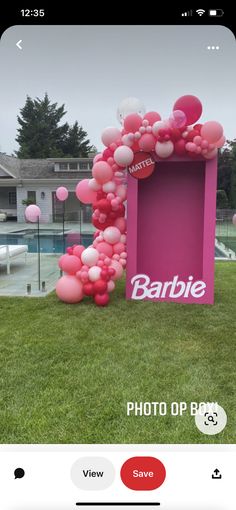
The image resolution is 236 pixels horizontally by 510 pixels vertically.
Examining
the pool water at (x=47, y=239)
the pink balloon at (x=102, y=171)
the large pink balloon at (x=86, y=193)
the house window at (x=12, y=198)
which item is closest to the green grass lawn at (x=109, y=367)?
the large pink balloon at (x=86, y=193)

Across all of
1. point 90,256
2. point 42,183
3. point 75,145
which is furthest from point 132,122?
point 75,145

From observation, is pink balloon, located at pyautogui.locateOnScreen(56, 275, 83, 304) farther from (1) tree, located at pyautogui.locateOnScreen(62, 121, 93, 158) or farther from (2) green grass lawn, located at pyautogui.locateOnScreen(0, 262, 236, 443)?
(1) tree, located at pyautogui.locateOnScreen(62, 121, 93, 158)

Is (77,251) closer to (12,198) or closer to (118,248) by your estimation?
(118,248)

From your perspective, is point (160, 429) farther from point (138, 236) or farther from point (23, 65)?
point (138, 236)

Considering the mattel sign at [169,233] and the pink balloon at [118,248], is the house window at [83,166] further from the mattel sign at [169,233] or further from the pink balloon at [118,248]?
the pink balloon at [118,248]

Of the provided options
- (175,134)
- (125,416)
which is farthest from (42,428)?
(175,134)

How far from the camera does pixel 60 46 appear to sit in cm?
135

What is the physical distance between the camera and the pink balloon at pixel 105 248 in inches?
205

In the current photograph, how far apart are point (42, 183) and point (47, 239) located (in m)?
5.56

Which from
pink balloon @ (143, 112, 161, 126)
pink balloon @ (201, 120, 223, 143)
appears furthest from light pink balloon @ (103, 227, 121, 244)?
pink balloon @ (201, 120, 223, 143)

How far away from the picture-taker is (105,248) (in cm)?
523

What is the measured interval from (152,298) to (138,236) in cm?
101

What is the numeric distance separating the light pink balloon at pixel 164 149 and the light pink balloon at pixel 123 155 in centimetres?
34
